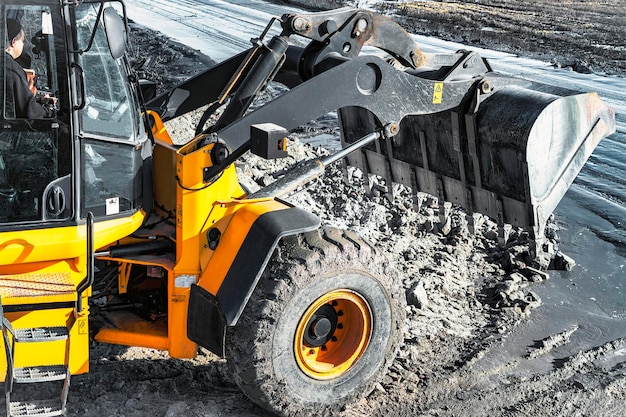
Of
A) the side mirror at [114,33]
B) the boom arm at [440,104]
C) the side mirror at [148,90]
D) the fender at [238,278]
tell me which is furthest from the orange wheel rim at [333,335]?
the side mirror at [148,90]

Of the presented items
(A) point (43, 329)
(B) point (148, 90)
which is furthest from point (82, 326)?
(B) point (148, 90)

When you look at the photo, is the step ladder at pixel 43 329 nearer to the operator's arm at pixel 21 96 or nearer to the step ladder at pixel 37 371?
the step ladder at pixel 37 371

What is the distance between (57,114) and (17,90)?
0.77 feet

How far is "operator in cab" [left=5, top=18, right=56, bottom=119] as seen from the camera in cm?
440

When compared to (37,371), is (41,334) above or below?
above

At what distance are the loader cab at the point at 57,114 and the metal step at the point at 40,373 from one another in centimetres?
79

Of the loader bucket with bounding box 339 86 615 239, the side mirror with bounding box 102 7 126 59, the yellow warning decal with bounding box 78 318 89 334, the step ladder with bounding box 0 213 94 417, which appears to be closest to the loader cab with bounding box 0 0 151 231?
the side mirror with bounding box 102 7 126 59

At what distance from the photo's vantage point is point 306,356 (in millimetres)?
5078

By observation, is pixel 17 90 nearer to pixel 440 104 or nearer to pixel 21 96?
pixel 21 96

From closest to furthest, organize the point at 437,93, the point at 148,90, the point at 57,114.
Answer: the point at 57,114, the point at 437,93, the point at 148,90

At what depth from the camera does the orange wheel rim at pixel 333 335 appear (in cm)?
498

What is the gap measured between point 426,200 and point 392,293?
11.0 ft

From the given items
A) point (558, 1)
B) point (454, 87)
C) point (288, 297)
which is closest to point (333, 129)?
point (454, 87)

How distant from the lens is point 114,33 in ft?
14.3
